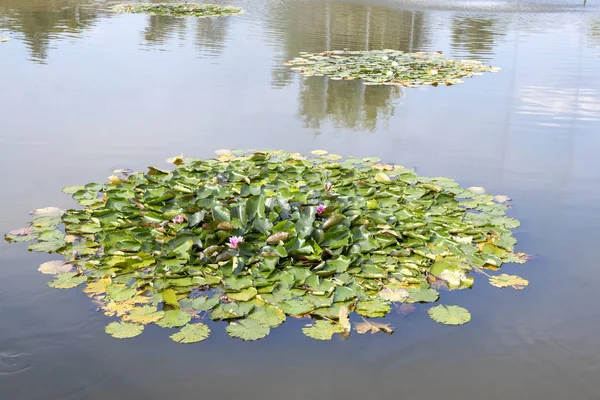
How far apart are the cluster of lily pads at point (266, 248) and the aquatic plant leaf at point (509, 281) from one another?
1cm

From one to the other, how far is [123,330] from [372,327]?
3.91 feet

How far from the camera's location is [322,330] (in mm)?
3074

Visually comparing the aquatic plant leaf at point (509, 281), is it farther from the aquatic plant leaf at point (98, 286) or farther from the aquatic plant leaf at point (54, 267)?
the aquatic plant leaf at point (54, 267)

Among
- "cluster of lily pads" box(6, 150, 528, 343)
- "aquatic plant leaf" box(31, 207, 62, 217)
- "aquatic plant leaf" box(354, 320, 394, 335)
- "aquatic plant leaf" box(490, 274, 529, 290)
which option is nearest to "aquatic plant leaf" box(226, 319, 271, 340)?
"cluster of lily pads" box(6, 150, 528, 343)

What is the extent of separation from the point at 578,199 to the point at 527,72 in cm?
533

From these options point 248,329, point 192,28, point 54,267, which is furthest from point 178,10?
point 248,329

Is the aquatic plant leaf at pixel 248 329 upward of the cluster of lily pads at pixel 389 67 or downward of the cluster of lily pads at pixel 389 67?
downward

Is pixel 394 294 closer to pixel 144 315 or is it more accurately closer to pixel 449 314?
pixel 449 314

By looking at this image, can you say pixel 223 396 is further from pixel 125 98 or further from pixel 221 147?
pixel 125 98

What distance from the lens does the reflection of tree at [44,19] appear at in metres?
11.4

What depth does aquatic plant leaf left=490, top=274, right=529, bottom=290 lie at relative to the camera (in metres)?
3.54

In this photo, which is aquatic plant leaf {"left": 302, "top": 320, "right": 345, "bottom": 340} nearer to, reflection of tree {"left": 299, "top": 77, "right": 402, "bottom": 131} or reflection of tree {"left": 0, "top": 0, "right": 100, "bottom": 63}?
reflection of tree {"left": 299, "top": 77, "right": 402, "bottom": 131}

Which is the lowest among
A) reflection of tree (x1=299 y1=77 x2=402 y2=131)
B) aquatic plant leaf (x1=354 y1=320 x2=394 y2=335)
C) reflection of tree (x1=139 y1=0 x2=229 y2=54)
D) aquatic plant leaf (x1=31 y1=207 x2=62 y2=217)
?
aquatic plant leaf (x1=354 y1=320 x2=394 y2=335)

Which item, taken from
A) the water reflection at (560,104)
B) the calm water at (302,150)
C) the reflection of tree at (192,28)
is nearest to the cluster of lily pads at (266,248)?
the calm water at (302,150)
